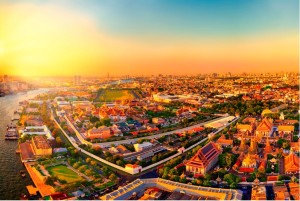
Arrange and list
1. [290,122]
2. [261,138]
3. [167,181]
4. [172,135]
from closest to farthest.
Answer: [167,181] → [261,138] → [172,135] → [290,122]

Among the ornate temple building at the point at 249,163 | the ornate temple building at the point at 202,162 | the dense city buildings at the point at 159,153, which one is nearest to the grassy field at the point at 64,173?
the dense city buildings at the point at 159,153

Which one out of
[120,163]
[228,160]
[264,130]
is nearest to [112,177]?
[120,163]

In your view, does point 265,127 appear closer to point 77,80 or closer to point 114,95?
point 114,95

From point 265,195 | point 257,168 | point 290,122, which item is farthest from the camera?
point 290,122

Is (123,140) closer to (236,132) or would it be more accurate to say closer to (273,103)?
(236,132)

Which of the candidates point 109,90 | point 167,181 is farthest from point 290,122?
point 109,90

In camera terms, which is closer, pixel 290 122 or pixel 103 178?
pixel 103 178
